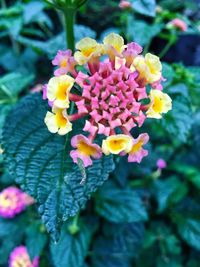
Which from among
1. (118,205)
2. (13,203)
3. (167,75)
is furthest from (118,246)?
(167,75)

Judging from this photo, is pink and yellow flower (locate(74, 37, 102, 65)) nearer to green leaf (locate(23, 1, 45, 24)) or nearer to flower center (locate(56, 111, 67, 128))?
flower center (locate(56, 111, 67, 128))

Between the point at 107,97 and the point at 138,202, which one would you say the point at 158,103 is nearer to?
the point at 107,97

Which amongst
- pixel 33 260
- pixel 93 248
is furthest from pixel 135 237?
pixel 33 260

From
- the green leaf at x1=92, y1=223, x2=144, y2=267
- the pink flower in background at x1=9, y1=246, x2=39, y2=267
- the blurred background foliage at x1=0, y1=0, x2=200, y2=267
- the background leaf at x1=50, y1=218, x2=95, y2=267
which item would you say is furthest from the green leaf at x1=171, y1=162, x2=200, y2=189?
the pink flower in background at x1=9, y1=246, x2=39, y2=267

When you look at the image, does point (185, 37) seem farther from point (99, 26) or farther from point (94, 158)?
point (94, 158)

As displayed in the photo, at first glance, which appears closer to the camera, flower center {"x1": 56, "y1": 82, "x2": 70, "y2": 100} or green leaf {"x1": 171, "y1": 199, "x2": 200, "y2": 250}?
flower center {"x1": 56, "y1": 82, "x2": 70, "y2": 100}

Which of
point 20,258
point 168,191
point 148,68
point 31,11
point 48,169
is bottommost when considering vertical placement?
point 20,258

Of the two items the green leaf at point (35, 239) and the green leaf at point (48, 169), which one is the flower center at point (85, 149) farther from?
the green leaf at point (35, 239)
